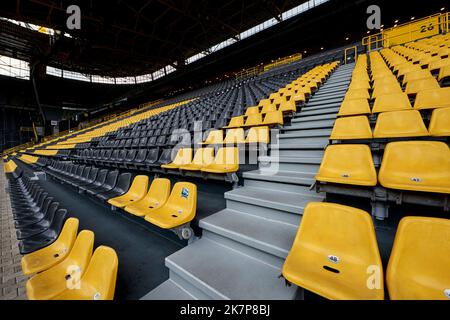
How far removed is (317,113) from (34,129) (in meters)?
25.0

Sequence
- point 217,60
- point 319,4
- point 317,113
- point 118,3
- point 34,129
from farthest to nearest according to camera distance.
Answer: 1. point 34,129
2. point 217,60
3. point 118,3
4. point 319,4
5. point 317,113

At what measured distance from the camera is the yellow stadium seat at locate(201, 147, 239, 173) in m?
2.08

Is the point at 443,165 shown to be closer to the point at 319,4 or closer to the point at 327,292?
the point at 327,292

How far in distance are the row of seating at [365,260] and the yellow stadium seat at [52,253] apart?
1.80 m

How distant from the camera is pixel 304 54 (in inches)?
490

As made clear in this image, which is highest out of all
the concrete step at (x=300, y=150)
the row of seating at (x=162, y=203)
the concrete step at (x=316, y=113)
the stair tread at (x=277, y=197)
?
the concrete step at (x=316, y=113)

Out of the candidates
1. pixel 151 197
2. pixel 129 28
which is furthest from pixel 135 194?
pixel 129 28

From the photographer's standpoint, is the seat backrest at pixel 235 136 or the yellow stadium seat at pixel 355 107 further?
the seat backrest at pixel 235 136

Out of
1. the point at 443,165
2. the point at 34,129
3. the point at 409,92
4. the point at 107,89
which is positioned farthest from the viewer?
the point at 107,89

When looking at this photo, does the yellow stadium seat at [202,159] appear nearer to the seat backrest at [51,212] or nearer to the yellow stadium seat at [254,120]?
the yellow stadium seat at [254,120]

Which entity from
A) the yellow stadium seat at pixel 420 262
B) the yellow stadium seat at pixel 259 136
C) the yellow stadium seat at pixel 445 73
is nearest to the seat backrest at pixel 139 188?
the yellow stadium seat at pixel 259 136

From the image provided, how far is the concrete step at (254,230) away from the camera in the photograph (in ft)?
4.08

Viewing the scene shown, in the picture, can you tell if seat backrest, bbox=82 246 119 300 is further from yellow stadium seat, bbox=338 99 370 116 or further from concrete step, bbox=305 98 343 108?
concrete step, bbox=305 98 343 108

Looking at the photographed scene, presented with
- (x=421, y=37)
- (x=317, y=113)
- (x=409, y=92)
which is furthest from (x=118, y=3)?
(x=421, y=37)
